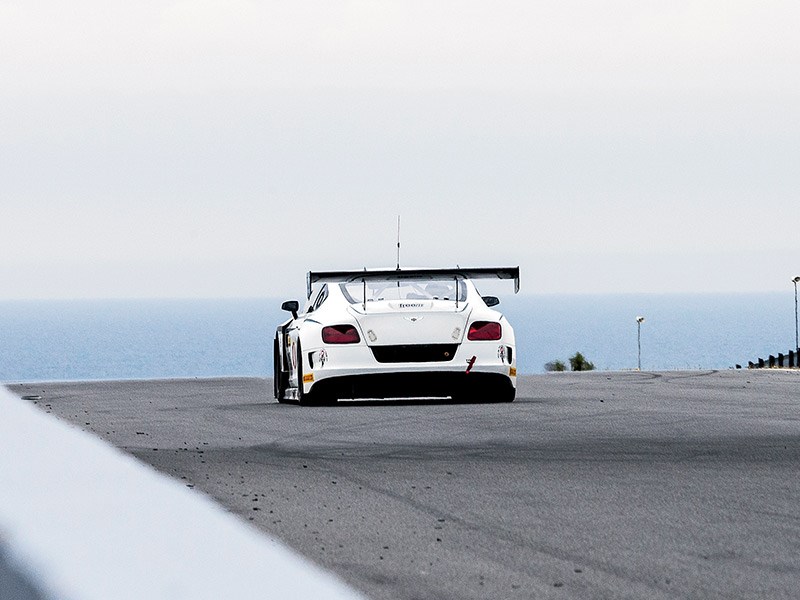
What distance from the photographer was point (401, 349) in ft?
47.5

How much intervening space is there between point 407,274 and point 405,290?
240 mm

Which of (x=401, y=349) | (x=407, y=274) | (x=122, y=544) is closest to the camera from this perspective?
(x=122, y=544)

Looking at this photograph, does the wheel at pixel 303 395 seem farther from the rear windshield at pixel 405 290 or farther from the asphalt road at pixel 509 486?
the rear windshield at pixel 405 290

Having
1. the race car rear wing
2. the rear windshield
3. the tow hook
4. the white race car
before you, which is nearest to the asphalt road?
the white race car

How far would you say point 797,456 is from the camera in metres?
9.28

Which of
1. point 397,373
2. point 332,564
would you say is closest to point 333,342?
point 397,373

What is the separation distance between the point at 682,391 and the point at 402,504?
35.5 feet

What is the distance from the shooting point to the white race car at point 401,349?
568 inches

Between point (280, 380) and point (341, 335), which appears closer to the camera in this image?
point (341, 335)

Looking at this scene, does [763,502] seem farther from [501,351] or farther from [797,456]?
[501,351]

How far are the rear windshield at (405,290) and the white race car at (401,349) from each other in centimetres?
3

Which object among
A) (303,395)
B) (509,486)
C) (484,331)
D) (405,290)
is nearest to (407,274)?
(405,290)

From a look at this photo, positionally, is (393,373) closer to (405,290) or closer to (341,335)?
(341,335)

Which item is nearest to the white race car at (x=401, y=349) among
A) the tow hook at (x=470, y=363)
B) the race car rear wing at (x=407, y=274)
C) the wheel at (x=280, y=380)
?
the tow hook at (x=470, y=363)
